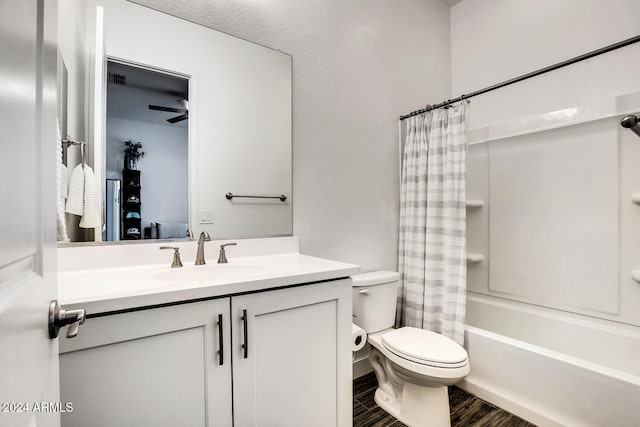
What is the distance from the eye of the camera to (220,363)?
3.13ft

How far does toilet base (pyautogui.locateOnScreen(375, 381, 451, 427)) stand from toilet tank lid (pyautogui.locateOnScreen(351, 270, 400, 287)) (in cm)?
55

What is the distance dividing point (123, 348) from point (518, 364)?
5.99ft

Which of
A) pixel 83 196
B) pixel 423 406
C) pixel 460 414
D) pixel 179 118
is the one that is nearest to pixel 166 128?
pixel 179 118

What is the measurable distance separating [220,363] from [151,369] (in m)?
0.19

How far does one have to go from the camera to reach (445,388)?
150cm

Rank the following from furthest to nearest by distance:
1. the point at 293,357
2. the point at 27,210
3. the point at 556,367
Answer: the point at 556,367, the point at 293,357, the point at 27,210

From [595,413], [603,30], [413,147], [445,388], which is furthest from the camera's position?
[413,147]

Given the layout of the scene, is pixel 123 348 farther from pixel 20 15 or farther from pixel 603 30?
pixel 603 30

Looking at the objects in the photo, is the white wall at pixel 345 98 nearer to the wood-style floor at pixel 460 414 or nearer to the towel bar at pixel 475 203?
the towel bar at pixel 475 203

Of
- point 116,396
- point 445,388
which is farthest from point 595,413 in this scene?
point 116,396

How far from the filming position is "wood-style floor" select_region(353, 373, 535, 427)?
1564 millimetres

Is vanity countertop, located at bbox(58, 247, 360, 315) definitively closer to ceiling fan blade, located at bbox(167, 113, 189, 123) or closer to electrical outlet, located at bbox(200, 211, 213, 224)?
electrical outlet, located at bbox(200, 211, 213, 224)

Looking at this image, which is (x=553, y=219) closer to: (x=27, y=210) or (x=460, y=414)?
(x=460, y=414)

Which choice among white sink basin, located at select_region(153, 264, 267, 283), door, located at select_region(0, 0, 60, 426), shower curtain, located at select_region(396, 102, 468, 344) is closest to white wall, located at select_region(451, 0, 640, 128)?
shower curtain, located at select_region(396, 102, 468, 344)
